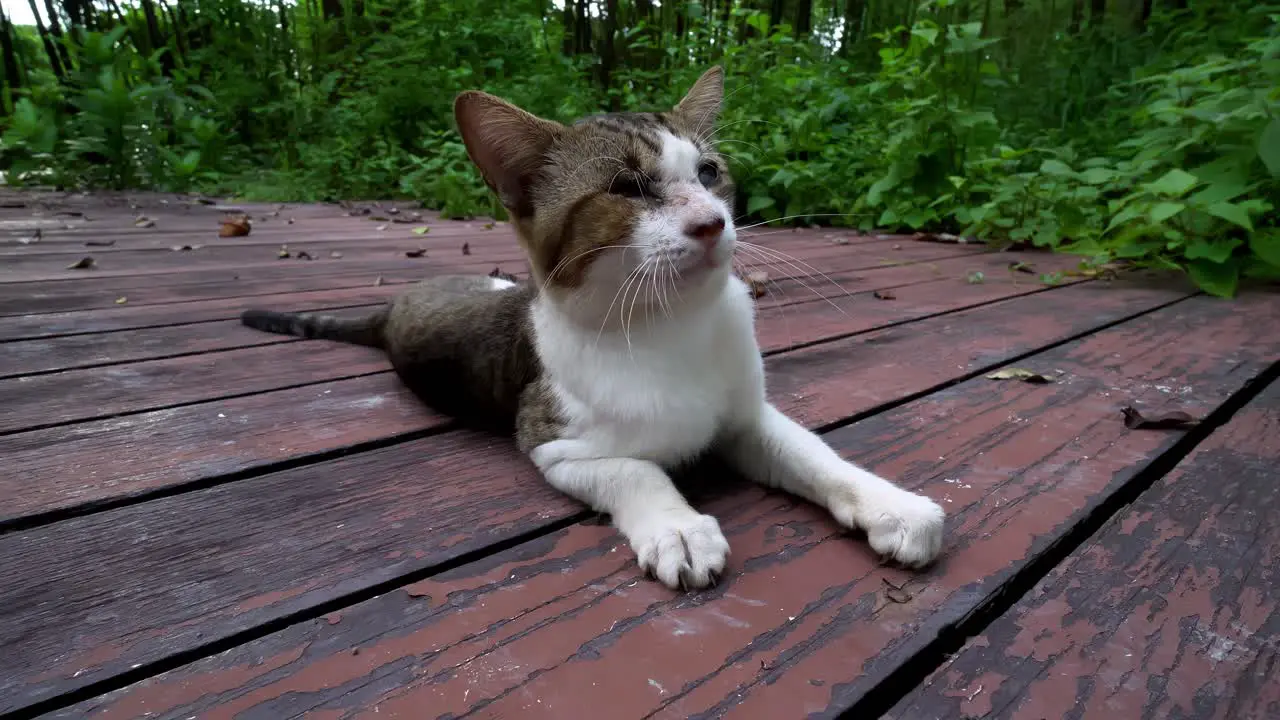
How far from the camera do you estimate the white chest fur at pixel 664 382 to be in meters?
1.51

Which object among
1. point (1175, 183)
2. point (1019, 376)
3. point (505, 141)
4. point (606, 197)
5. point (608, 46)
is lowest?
point (1019, 376)

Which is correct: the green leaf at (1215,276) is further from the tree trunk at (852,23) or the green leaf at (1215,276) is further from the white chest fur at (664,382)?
the tree trunk at (852,23)

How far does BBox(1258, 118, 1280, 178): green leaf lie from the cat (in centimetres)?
226

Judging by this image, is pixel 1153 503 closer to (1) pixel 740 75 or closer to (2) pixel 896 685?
(2) pixel 896 685

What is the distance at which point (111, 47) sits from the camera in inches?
273

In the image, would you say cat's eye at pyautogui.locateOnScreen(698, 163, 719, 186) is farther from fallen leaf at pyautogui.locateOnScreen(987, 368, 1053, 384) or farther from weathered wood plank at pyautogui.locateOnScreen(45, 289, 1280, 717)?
fallen leaf at pyautogui.locateOnScreen(987, 368, 1053, 384)

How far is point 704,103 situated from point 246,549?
142 cm

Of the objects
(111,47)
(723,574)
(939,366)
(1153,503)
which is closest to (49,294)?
(723,574)

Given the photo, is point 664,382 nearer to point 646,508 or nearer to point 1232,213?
point 646,508

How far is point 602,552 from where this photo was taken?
1287 mm

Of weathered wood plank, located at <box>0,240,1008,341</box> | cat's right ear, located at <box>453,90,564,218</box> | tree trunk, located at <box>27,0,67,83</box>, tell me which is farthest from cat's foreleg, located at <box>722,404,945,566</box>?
tree trunk, located at <box>27,0,67,83</box>

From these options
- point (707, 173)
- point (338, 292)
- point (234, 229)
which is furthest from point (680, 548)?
point (234, 229)

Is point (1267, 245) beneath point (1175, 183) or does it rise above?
beneath

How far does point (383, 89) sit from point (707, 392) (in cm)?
678
